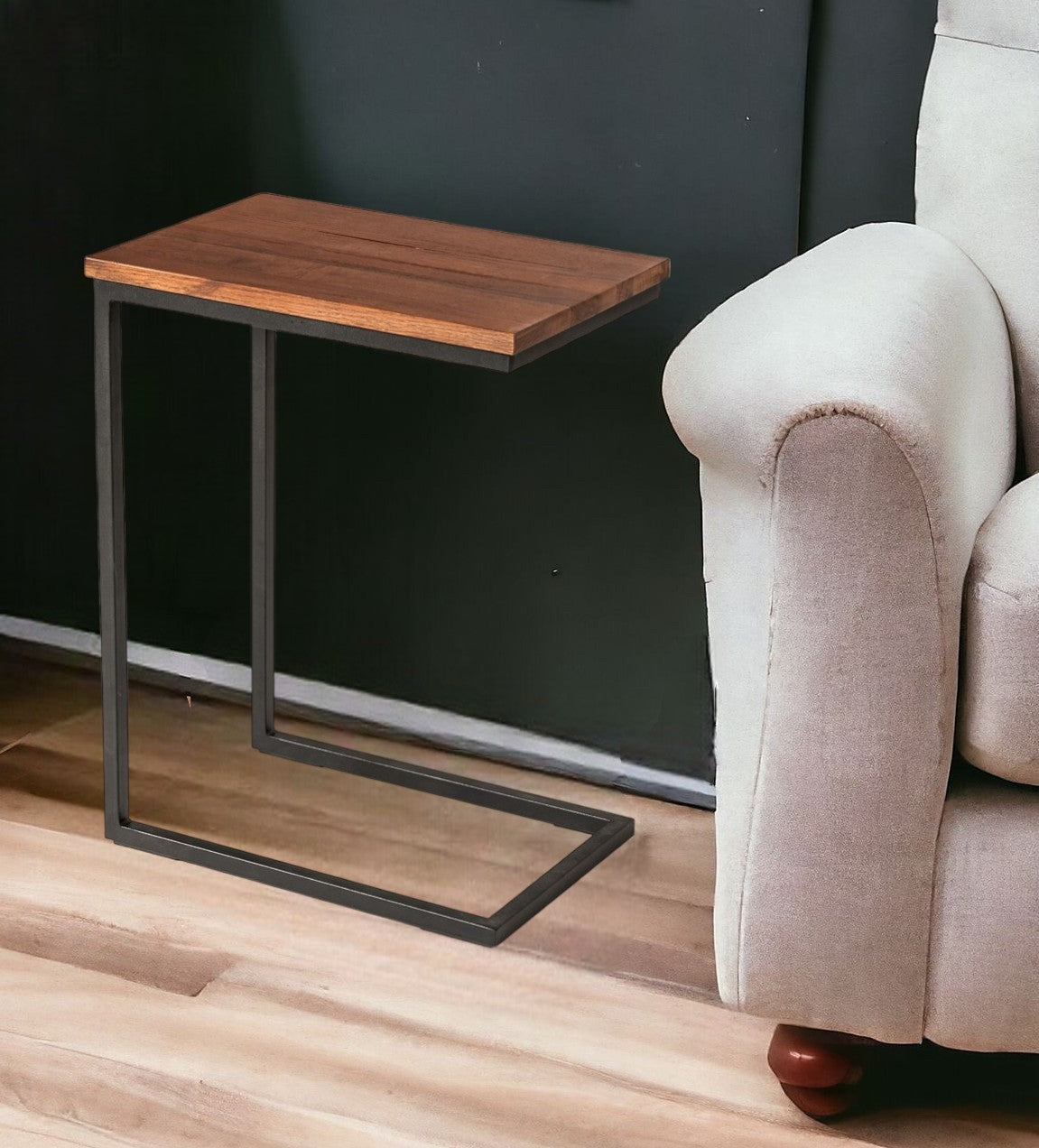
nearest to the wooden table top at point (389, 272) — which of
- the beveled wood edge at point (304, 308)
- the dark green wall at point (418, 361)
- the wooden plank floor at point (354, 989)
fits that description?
the beveled wood edge at point (304, 308)

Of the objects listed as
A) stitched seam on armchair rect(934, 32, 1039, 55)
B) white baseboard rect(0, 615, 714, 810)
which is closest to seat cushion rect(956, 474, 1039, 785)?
stitched seam on armchair rect(934, 32, 1039, 55)

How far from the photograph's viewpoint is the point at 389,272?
1.56 m

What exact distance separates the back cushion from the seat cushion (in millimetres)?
342

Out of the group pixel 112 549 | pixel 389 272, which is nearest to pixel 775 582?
pixel 389 272

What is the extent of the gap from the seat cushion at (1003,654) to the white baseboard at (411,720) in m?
0.68

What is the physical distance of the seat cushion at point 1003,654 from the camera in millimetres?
1205

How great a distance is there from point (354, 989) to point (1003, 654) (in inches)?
26.6

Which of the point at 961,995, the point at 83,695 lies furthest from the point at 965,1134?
the point at 83,695

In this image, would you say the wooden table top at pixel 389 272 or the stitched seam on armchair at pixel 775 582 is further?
the wooden table top at pixel 389 272

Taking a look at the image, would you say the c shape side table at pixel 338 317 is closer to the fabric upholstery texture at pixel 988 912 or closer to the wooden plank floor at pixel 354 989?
the wooden plank floor at pixel 354 989

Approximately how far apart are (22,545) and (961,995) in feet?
4.51

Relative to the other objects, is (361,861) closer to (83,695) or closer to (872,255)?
(83,695)

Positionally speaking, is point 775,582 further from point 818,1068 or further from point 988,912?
point 818,1068

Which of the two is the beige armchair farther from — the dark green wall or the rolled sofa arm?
the dark green wall
